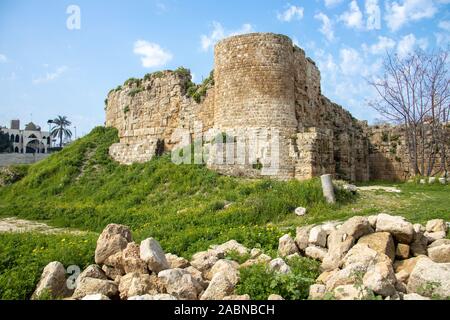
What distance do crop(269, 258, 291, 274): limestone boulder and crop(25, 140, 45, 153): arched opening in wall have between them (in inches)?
2621

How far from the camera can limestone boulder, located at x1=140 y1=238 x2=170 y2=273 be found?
19.0 feet

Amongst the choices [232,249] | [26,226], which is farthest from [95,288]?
[26,226]

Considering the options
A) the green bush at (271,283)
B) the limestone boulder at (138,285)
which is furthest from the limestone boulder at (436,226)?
the limestone boulder at (138,285)

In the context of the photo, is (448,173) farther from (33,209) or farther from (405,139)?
(33,209)

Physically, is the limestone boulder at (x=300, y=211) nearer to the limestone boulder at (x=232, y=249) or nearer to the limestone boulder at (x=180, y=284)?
the limestone boulder at (x=232, y=249)

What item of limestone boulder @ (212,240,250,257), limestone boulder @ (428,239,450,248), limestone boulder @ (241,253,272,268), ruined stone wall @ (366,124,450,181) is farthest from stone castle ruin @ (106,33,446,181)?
limestone boulder @ (241,253,272,268)

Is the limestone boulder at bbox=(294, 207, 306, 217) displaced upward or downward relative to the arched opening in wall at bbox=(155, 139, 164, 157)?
downward

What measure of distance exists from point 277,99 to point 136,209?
616cm

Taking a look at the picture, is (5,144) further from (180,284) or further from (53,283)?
(180,284)

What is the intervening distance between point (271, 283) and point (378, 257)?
147cm

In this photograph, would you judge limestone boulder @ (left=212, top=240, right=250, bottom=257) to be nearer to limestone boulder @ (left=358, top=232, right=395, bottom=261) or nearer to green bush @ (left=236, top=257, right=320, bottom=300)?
green bush @ (left=236, top=257, right=320, bottom=300)

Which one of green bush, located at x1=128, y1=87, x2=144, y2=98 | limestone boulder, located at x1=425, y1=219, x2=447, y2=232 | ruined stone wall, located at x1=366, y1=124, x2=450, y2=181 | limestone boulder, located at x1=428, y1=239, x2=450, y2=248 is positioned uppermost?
green bush, located at x1=128, y1=87, x2=144, y2=98

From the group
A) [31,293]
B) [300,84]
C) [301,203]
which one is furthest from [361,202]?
[31,293]

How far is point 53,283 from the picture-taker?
18.9ft
